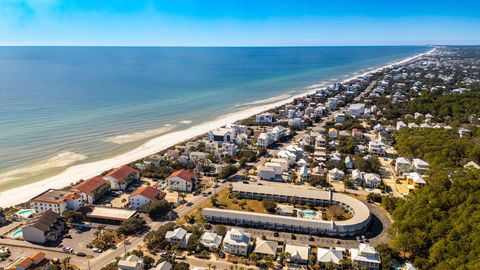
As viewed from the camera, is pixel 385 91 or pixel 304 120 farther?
pixel 385 91

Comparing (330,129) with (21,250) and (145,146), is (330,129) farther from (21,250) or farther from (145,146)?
(21,250)

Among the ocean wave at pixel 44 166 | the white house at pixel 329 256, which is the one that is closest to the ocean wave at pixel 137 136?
the ocean wave at pixel 44 166

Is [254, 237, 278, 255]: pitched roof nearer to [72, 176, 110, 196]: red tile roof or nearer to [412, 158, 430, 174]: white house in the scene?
[72, 176, 110, 196]: red tile roof

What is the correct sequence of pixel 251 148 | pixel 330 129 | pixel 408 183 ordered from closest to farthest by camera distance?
pixel 408 183 → pixel 251 148 → pixel 330 129

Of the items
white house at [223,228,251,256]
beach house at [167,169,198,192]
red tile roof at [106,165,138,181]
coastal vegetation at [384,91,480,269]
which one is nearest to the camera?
coastal vegetation at [384,91,480,269]

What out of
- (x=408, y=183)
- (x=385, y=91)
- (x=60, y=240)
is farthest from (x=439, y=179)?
(x=385, y=91)

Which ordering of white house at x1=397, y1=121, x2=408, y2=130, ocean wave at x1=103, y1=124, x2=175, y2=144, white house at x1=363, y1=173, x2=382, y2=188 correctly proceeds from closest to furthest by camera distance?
white house at x1=363, y1=173, x2=382, y2=188 → ocean wave at x1=103, y1=124, x2=175, y2=144 → white house at x1=397, y1=121, x2=408, y2=130

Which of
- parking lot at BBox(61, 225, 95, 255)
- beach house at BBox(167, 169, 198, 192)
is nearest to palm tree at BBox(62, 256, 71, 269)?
parking lot at BBox(61, 225, 95, 255)
